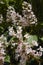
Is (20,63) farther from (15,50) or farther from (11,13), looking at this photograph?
(11,13)

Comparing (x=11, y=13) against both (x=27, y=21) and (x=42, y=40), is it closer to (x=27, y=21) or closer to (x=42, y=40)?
(x=27, y=21)

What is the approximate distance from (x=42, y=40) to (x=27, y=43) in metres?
0.24

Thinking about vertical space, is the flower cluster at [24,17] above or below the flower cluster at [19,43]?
above

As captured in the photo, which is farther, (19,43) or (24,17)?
(24,17)

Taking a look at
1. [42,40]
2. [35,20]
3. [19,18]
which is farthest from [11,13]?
[42,40]

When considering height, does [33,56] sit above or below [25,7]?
below

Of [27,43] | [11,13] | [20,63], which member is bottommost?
[20,63]

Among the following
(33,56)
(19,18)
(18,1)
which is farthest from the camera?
(18,1)

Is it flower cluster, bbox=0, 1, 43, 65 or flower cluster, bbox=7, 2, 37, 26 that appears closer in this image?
flower cluster, bbox=0, 1, 43, 65

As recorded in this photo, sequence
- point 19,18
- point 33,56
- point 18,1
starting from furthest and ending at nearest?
point 18,1, point 19,18, point 33,56

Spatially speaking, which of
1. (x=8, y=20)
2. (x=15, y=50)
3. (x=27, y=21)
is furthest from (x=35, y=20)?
(x=15, y=50)

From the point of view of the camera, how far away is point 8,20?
1.67 meters

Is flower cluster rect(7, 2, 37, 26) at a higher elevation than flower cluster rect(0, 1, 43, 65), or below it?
higher

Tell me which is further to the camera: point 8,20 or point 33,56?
point 8,20
